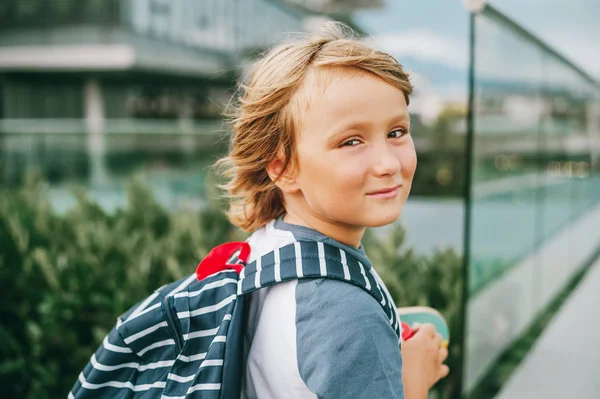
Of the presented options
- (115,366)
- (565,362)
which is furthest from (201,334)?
(565,362)

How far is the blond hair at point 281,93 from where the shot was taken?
1.27 meters

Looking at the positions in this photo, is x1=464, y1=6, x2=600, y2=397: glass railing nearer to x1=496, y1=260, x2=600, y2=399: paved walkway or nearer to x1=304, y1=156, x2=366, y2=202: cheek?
x1=496, y1=260, x2=600, y2=399: paved walkway

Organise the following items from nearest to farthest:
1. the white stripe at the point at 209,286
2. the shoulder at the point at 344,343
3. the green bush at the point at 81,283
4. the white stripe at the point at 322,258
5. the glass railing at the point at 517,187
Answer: the shoulder at the point at 344,343
the white stripe at the point at 322,258
the white stripe at the point at 209,286
the glass railing at the point at 517,187
the green bush at the point at 81,283

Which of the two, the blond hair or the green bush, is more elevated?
the blond hair

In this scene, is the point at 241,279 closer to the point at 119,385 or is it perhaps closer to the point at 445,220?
the point at 119,385

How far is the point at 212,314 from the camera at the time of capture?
129 centimetres

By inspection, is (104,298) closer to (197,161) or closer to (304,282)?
(304,282)

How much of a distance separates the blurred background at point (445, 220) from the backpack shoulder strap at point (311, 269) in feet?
1.71

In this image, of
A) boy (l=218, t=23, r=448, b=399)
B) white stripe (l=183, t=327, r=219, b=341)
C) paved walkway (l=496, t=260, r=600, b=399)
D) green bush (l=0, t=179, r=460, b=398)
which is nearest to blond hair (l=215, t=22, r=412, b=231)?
boy (l=218, t=23, r=448, b=399)

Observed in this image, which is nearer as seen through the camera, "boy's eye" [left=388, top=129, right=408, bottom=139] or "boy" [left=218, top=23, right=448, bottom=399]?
"boy" [left=218, top=23, right=448, bottom=399]

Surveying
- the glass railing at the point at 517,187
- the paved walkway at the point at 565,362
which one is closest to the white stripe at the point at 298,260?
the glass railing at the point at 517,187

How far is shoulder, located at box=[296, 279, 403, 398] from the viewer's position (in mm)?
1102

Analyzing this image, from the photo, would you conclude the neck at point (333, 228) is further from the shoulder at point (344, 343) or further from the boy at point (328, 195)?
the shoulder at point (344, 343)

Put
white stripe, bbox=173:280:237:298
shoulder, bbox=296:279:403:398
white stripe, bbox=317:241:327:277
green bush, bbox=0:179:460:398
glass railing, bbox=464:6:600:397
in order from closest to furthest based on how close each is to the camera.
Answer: shoulder, bbox=296:279:403:398
white stripe, bbox=317:241:327:277
white stripe, bbox=173:280:237:298
glass railing, bbox=464:6:600:397
green bush, bbox=0:179:460:398
